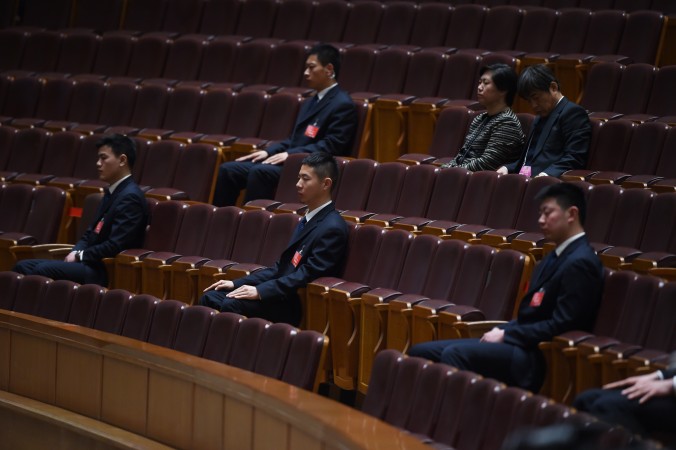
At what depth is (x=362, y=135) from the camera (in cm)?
135

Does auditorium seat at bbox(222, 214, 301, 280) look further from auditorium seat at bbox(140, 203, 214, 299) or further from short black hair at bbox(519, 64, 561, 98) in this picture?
short black hair at bbox(519, 64, 561, 98)

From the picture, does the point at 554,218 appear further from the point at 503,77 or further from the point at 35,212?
the point at 35,212

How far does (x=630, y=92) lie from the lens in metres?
1.25

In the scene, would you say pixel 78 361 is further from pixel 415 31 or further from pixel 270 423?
pixel 415 31

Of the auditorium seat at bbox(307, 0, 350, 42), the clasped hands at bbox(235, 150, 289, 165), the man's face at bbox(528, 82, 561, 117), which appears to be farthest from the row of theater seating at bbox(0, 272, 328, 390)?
the auditorium seat at bbox(307, 0, 350, 42)

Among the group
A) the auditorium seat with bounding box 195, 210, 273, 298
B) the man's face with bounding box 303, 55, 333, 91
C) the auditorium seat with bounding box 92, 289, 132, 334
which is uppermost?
the man's face with bounding box 303, 55, 333, 91

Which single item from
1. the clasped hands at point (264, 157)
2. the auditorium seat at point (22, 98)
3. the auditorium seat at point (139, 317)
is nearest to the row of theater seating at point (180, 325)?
the auditorium seat at point (139, 317)

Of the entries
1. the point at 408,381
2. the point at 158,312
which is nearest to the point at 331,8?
the point at 158,312

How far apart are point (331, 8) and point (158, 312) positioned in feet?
2.66

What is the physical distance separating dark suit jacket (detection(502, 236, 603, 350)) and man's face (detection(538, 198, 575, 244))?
0.02 meters

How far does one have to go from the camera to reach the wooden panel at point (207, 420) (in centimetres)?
82

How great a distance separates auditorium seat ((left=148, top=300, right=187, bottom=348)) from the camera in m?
0.98

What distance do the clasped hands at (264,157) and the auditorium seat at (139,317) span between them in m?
0.34

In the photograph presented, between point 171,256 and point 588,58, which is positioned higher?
point 588,58
